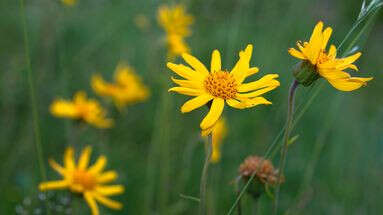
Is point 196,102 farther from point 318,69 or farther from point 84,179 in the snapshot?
point 84,179

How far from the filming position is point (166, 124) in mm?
2357

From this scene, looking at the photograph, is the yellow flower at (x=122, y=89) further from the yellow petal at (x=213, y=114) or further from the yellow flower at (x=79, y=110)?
the yellow petal at (x=213, y=114)

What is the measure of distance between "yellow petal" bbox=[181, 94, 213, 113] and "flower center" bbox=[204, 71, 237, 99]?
1.1 inches

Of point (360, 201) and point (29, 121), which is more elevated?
point (29, 121)

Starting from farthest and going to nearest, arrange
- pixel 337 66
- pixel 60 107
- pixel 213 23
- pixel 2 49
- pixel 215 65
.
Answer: pixel 213 23 → pixel 2 49 → pixel 60 107 → pixel 215 65 → pixel 337 66

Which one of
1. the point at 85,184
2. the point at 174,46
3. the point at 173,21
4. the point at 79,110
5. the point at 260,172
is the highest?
the point at 173,21

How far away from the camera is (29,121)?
3059mm

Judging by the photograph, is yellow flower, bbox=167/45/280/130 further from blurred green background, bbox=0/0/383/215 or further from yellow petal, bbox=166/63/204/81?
blurred green background, bbox=0/0/383/215

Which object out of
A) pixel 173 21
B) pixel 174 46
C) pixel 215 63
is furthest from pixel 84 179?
pixel 173 21

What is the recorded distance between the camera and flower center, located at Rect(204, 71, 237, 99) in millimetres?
1404

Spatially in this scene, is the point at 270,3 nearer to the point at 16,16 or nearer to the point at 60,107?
the point at 60,107

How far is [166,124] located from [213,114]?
43.3 inches

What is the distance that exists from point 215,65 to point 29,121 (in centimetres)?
176

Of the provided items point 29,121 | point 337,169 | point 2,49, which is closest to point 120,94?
point 29,121
